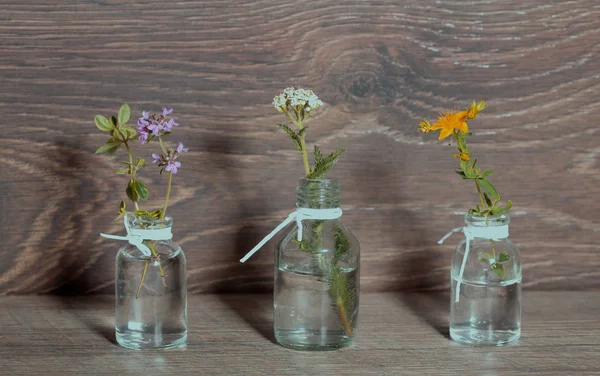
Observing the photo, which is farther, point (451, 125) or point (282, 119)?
point (282, 119)

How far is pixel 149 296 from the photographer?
0.98 m

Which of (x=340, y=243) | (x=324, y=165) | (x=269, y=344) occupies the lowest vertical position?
(x=269, y=344)

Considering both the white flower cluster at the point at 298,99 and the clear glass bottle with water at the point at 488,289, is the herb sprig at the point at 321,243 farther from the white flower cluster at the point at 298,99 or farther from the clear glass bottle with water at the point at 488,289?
the clear glass bottle with water at the point at 488,289

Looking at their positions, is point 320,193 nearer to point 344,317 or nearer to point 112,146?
point 344,317

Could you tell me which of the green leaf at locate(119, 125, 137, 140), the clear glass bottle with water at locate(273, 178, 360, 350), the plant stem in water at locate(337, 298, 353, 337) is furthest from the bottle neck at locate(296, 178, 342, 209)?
the green leaf at locate(119, 125, 137, 140)

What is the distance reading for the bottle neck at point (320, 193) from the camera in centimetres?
96

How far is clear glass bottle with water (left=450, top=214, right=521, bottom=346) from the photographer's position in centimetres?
100

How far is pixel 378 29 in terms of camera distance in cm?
120

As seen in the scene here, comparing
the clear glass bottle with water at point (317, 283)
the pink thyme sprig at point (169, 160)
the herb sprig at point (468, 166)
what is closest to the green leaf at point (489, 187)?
the herb sprig at point (468, 166)

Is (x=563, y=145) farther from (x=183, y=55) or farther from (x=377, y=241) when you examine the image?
(x=183, y=55)

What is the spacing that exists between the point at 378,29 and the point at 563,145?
36cm

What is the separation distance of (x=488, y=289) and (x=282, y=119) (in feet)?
→ 1.36

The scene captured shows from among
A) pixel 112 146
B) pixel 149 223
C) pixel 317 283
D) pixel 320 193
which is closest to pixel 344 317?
pixel 317 283

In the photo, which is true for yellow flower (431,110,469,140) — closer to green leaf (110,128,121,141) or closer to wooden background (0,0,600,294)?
wooden background (0,0,600,294)
